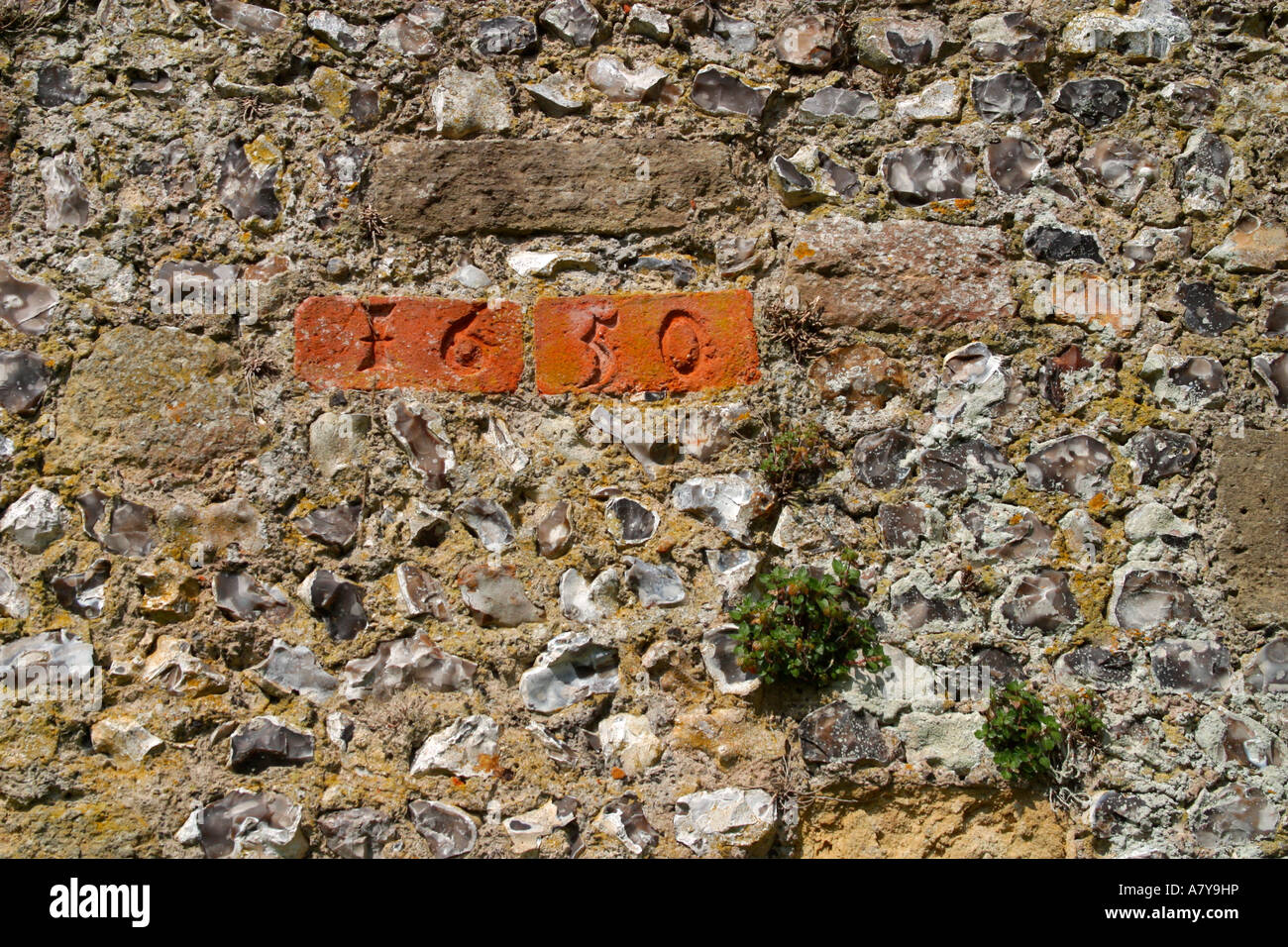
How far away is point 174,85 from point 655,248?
3.85ft

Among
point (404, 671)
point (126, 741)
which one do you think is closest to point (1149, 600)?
point (404, 671)

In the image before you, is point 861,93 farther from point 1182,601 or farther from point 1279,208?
point 1182,601

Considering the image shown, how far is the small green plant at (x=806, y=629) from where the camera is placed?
2000mm

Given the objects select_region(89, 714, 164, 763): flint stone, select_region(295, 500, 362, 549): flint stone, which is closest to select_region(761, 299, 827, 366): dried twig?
select_region(295, 500, 362, 549): flint stone

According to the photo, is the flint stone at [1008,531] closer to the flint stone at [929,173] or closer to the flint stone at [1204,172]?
the flint stone at [929,173]

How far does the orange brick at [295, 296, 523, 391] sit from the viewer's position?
6.97 feet

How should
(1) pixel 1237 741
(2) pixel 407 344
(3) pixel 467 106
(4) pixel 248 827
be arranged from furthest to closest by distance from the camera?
(3) pixel 467 106
(2) pixel 407 344
(1) pixel 1237 741
(4) pixel 248 827

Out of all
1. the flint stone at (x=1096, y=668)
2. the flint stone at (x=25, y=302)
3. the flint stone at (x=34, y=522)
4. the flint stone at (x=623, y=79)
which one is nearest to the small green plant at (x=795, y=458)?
the flint stone at (x=1096, y=668)

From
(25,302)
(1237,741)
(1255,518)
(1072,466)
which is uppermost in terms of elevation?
(25,302)

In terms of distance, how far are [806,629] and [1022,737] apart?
0.49m

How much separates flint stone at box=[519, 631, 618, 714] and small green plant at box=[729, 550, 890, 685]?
285 millimetres

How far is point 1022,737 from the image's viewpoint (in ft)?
6.54

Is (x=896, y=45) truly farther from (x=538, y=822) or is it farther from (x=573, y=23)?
(x=538, y=822)

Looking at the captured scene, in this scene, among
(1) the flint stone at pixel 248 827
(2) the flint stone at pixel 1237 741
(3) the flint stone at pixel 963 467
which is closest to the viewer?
(1) the flint stone at pixel 248 827
